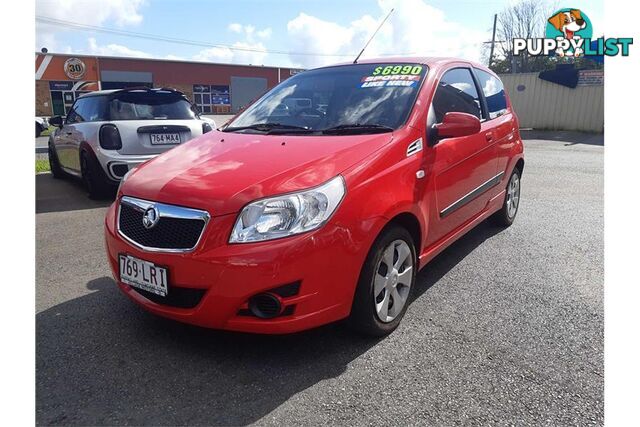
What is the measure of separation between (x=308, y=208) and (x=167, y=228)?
76cm

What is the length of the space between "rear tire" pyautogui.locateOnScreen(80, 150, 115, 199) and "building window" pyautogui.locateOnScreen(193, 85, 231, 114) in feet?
116

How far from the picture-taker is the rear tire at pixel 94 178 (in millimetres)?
6355

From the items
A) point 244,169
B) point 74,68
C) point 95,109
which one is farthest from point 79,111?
point 74,68

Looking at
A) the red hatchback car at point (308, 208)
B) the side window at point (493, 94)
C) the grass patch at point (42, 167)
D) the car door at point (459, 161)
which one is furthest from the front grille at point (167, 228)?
the grass patch at point (42, 167)

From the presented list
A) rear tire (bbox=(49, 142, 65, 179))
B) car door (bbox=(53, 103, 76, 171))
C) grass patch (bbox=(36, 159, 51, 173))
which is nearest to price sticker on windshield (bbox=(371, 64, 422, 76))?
car door (bbox=(53, 103, 76, 171))

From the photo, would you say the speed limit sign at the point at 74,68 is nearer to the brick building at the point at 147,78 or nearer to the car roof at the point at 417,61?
the brick building at the point at 147,78

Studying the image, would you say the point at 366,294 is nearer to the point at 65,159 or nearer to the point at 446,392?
the point at 446,392

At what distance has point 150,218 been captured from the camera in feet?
8.05

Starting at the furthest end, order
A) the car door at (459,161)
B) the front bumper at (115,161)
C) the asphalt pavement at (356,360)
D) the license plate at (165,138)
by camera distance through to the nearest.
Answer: the license plate at (165,138), the front bumper at (115,161), the car door at (459,161), the asphalt pavement at (356,360)

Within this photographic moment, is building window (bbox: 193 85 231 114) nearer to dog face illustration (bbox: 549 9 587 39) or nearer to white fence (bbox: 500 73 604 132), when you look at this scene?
white fence (bbox: 500 73 604 132)

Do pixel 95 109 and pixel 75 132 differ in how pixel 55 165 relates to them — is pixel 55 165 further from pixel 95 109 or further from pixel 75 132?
pixel 95 109

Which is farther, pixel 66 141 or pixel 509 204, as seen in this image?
pixel 66 141

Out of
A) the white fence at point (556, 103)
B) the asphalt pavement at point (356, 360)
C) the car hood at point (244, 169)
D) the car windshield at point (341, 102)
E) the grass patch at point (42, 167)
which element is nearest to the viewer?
the asphalt pavement at point (356, 360)

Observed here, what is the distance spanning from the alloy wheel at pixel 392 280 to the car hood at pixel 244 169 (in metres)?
0.60
